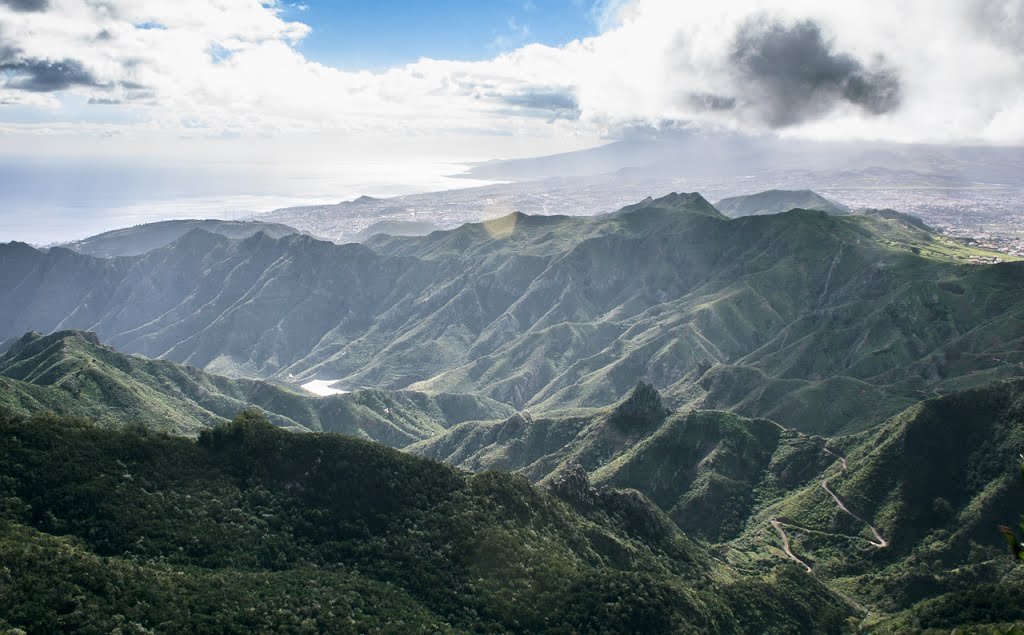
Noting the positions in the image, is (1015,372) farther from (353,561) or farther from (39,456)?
(39,456)

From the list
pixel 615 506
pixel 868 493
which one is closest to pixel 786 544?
pixel 868 493

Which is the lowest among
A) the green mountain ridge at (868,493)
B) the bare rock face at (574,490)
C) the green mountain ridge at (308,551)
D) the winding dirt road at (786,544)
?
the winding dirt road at (786,544)

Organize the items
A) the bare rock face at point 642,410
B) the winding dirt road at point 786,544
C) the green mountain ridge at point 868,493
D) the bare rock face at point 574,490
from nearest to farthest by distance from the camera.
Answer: the green mountain ridge at point 868,493 → the bare rock face at point 574,490 → the winding dirt road at point 786,544 → the bare rock face at point 642,410

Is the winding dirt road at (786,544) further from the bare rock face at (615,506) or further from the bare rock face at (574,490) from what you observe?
the bare rock face at (574,490)

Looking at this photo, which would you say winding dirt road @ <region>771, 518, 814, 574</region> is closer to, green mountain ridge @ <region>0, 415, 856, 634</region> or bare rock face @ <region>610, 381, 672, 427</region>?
green mountain ridge @ <region>0, 415, 856, 634</region>

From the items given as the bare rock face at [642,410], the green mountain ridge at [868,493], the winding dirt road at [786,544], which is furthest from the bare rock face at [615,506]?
the bare rock face at [642,410]

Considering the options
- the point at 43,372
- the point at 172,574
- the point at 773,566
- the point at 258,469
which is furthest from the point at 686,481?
the point at 43,372

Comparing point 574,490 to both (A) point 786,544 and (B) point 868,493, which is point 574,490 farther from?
(B) point 868,493

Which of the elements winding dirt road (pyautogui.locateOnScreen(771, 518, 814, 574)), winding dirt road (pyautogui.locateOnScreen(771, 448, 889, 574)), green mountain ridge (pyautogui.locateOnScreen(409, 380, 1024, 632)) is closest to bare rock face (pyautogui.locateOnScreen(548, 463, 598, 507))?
green mountain ridge (pyautogui.locateOnScreen(409, 380, 1024, 632))

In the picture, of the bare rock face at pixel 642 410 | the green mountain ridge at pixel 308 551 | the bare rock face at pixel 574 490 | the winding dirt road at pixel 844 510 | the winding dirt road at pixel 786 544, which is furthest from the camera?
the bare rock face at pixel 642 410
